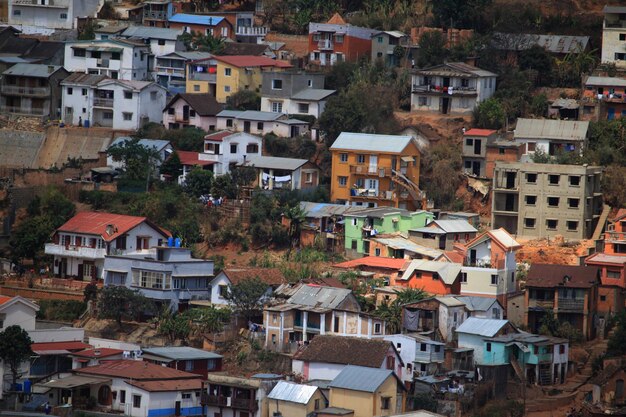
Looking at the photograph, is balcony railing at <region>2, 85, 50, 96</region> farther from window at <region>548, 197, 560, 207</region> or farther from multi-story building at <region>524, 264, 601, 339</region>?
multi-story building at <region>524, 264, 601, 339</region>

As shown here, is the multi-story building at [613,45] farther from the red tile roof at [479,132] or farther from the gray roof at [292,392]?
the gray roof at [292,392]

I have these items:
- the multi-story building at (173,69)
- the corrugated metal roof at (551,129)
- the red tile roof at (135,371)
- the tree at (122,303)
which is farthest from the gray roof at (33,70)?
the red tile roof at (135,371)

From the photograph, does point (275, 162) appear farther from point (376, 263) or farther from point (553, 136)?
point (553, 136)

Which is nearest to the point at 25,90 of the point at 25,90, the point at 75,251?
the point at 25,90

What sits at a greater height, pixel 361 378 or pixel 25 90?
pixel 25 90

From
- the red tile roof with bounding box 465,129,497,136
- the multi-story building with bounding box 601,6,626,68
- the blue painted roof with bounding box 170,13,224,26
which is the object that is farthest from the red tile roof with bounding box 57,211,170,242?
the multi-story building with bounding box 601,6,626,68

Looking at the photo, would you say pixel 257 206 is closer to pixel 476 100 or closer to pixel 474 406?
pixel 476 100
